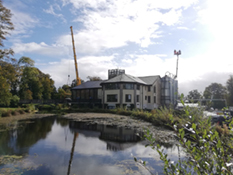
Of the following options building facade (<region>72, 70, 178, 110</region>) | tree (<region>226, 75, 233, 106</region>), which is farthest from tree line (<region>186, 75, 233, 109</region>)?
building facade (<region>72, 70, 178, 110</region>)

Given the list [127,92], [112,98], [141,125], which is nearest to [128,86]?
[127,92]

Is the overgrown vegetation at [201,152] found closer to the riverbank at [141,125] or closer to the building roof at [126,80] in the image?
the riverbank at [141,125]

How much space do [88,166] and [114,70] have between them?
3632 centimetres

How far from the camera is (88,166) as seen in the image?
7031 mm

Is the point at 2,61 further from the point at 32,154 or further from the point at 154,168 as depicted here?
the point at 154,168

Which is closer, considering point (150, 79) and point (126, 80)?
point (126, 80)

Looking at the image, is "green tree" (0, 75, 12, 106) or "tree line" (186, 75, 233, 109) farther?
"tree line" (186, 75, 233, 109)

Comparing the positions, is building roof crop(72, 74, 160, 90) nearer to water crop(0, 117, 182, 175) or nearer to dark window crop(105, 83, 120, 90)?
dark window crop(105, 83, 120, 90)

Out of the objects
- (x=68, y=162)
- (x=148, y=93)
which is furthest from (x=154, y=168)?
(x=148, y=93)

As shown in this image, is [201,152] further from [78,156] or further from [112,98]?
[112,98]

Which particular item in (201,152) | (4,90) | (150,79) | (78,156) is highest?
(150,79)

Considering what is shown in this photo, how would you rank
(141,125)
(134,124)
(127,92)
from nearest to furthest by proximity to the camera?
(141,125)
(134,124)
(127,92)

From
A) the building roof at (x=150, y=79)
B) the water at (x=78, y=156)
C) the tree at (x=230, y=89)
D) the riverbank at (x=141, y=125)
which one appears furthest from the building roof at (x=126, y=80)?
the water at (x=78, y=156)

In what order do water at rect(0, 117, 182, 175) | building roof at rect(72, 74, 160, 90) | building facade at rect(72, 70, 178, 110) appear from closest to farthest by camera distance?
1. water at rect(0, 117, 182, 175)
2. building facade at rect(72, 70, 178, 110)
3. building roof at rect(72, 74, 160, 90)
